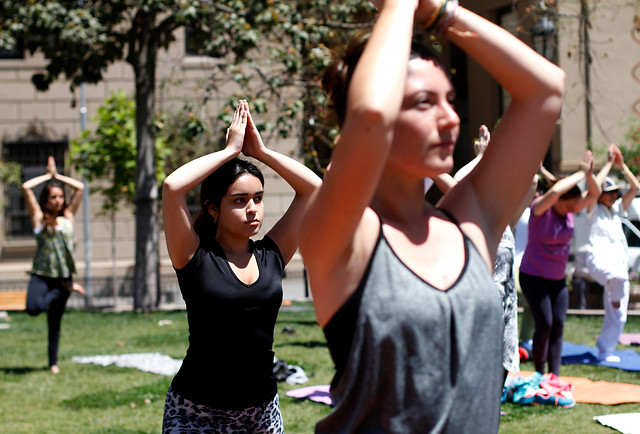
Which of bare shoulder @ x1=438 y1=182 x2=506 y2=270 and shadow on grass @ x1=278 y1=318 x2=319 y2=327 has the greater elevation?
bare shoulder @ x1=438 y1=182 x2=506 y2=270

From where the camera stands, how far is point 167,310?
16.8m

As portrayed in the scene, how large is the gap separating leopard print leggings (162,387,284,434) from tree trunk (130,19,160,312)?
13324 mm

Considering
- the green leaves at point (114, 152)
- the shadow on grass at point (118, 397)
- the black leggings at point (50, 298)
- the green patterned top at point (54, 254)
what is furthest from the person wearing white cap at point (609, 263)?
the green leaves at point (114, 152)

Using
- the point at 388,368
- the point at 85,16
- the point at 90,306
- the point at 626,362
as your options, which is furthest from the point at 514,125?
the point at 90,306

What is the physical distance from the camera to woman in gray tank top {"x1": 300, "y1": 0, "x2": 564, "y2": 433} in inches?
→ 67.3

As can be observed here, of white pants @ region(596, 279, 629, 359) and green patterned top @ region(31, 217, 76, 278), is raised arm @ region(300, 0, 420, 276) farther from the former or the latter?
white pants @ region(596, 279, 629, 359)

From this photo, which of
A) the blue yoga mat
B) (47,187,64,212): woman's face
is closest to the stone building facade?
the blue yoga mat

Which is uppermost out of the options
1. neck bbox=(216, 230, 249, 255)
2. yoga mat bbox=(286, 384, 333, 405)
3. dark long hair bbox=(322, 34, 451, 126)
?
dark long hair bbox=(322, 34, 451, 126)

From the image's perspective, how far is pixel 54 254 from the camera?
948 centimetres

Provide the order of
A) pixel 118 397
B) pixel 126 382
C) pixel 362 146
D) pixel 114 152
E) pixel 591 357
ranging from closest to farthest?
1. pixel 362 146
2. pixel 118 397
3. pixel 126 382
4. pixel 591 357
5. pixel 114 152

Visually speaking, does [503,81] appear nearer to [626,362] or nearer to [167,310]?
[626,362]

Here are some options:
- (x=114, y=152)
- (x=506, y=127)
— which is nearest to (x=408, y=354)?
(x=506, y=127)

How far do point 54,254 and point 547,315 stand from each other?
5.36 metres

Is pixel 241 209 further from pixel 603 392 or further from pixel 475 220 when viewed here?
pixel 603 392
